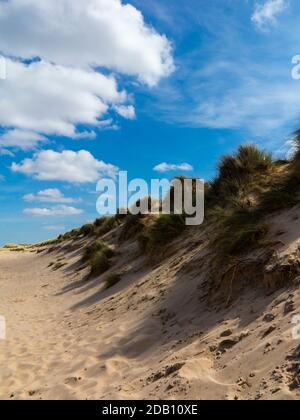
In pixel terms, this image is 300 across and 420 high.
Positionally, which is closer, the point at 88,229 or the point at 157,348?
the point at 157,348

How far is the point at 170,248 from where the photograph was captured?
1054 centimetres

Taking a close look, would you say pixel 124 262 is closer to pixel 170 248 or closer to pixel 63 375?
pixel 170 248

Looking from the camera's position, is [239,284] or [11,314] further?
[11,314]

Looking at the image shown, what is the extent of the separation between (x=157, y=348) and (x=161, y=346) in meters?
0.06

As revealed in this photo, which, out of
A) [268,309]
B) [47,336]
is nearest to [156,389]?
[268,309]

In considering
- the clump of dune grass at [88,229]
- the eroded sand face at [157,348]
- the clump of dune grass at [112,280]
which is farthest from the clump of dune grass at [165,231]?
the clump of dune grass at [88,229]

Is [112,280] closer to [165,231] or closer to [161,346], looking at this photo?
[165,231]

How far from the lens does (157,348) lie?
577cm

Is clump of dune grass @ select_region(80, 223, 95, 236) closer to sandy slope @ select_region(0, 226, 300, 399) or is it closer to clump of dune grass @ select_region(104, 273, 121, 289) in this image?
clump of dune grass @ select_region(104, 273, 121, 289)

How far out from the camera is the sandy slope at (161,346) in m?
4.07

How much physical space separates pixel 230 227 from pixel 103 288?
5.13 meters

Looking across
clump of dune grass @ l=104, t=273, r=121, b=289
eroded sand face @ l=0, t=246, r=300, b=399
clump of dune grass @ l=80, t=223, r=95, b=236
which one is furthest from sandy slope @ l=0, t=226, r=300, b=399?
clump of dune grass @ l=80, t=223, r=95, b=236

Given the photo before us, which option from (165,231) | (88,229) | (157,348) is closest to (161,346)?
(157,348)
